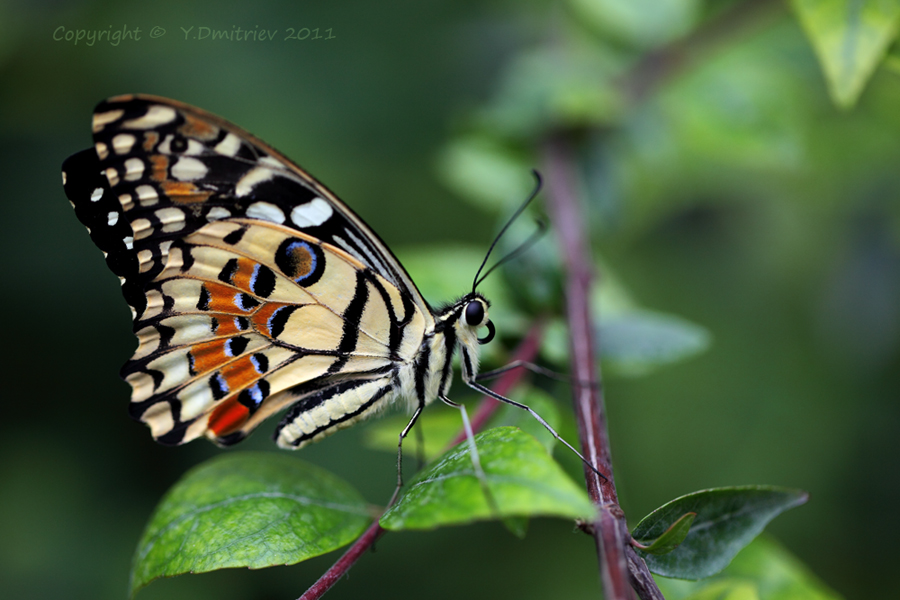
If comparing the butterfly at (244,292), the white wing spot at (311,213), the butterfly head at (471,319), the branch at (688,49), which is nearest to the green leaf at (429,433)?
the butterfly at (244,292)

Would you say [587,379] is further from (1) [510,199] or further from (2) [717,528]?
(1) [510,199]

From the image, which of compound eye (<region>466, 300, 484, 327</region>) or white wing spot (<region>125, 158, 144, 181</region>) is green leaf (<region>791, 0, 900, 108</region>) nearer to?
compound eye (<region>466, 300, 484, 327</region>)

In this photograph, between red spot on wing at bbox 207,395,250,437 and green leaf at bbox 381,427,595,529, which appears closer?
green leaf at bbox 381,427,595,529

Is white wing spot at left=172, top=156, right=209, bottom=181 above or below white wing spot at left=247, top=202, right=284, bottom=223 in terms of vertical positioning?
above

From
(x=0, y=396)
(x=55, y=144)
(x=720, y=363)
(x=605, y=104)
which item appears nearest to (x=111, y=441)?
(x=0, y=396)

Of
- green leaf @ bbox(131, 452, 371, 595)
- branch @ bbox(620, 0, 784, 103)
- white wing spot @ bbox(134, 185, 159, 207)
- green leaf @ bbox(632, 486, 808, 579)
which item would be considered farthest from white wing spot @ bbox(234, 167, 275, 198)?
branch @ bbox(620, 0, 784, 103)

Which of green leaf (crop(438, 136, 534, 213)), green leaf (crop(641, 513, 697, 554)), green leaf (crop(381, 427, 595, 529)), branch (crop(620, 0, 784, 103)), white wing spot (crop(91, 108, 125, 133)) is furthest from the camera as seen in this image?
green leaf (crop(438, 136, 534, 213))

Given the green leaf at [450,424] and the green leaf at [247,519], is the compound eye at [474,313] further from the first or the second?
the green leaf at [247,519]
